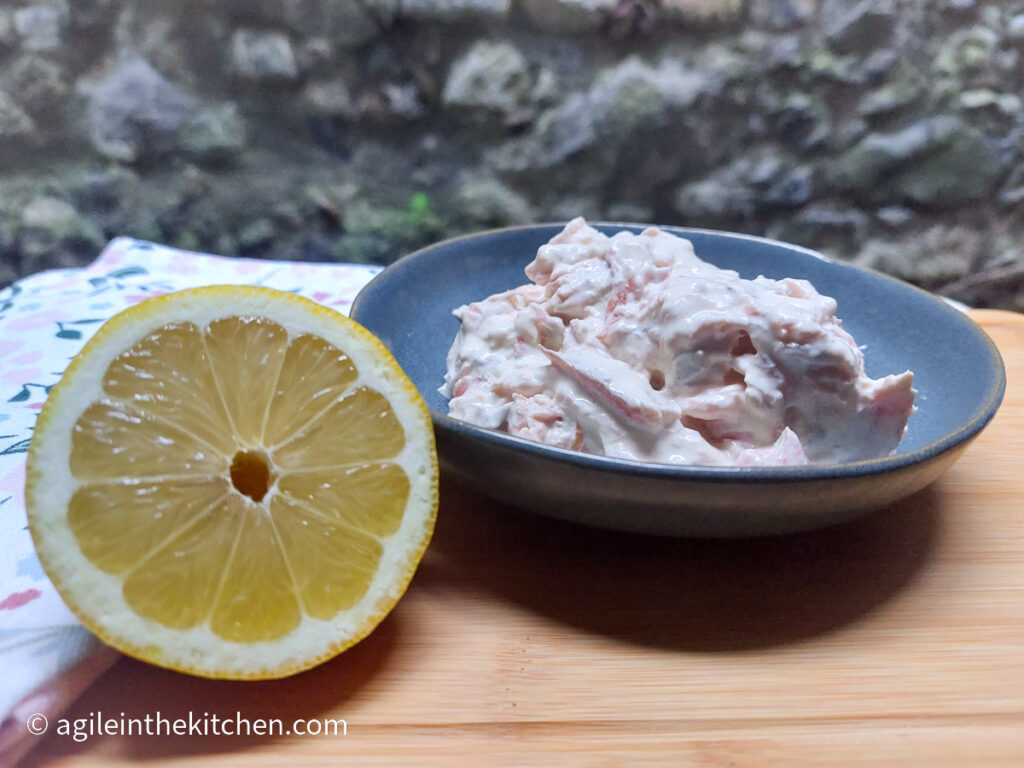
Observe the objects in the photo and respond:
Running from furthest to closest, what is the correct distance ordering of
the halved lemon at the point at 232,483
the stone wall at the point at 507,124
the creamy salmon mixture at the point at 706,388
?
the stone wall at the point at 507,124, the creamy salmon mixture at the point at 706,388, the halved lemon at the point at 232,483

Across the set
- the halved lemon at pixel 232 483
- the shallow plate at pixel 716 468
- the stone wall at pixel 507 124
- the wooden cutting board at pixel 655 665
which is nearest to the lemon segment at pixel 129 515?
the halved lemon at pixel 232 483

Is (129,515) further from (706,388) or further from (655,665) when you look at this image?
(706,388)

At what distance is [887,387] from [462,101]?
64.4 inches

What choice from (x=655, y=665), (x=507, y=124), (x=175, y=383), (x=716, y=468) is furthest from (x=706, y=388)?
(x=507, y=124)

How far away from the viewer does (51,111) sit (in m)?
2.10

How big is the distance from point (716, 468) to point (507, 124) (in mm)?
1728

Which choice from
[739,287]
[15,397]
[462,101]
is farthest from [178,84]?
[739,287]

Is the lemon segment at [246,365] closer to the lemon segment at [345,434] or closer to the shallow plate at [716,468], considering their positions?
the lemon segment at [345,434]

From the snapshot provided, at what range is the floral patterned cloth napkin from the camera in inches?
25.1

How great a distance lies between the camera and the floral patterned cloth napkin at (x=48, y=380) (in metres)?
0.64

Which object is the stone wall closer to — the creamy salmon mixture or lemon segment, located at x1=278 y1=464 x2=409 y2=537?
the creamy salmon mixture

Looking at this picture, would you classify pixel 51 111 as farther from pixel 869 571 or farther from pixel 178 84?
pixel 869 571

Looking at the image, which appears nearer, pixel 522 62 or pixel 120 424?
pixel 120 424

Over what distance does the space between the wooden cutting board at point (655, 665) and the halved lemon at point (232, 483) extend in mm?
70
